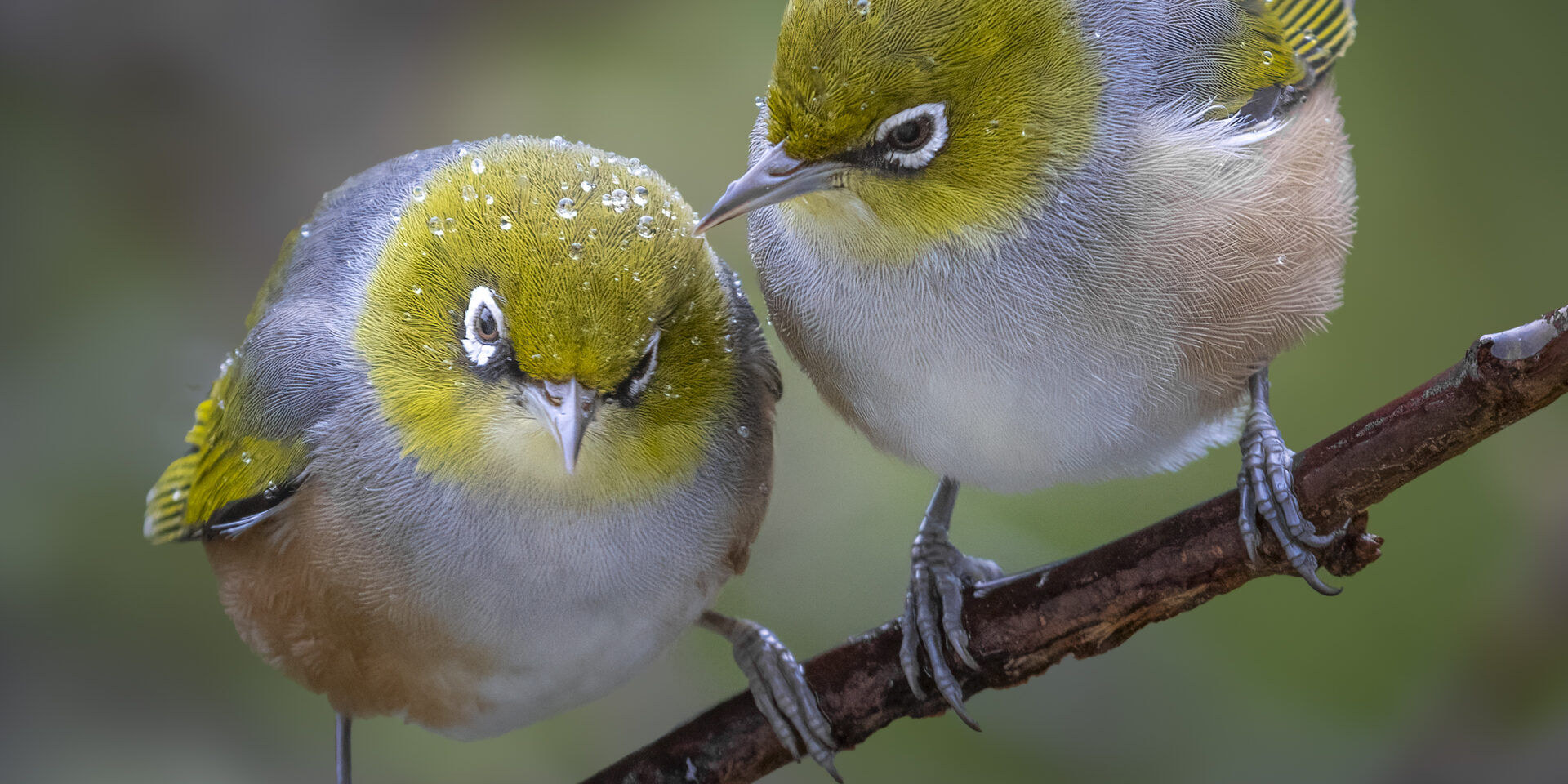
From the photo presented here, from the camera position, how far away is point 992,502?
6.67ft

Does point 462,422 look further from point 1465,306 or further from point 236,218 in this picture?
point 1465,306

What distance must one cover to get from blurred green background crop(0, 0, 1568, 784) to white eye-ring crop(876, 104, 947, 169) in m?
0.67

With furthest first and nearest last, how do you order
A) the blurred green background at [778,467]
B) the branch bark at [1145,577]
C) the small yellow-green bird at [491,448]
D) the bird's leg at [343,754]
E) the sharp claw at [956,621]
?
the blurred green background at [778,467] < the bird's leg at [343,754] < the sharp claw at [956,621] < the small yellow-green bird at [491,448] < the branch bark at [1145,577]

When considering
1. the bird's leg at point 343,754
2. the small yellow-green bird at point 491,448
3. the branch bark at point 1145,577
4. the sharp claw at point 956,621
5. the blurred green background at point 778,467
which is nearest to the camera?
the branch bark at point 1145,577

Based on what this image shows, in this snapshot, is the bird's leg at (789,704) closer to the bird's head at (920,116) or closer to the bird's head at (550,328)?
the bird's head at (550,328)

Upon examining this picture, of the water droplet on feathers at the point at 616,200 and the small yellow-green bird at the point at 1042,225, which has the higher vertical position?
the water droplet on feathers at the point at 616,200

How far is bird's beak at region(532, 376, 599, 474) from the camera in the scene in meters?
1.09

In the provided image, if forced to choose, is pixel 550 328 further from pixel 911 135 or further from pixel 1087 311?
pixel 1087 311

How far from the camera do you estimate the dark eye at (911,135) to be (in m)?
1.15

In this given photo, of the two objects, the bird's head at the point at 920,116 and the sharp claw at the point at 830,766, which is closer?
the bird's head at the point at 920,116

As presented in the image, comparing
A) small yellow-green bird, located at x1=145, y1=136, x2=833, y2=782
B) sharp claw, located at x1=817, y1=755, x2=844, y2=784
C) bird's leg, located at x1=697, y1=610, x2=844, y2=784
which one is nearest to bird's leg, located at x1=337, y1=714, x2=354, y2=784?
small yellow-green bird, located at x1=145, y1=136, x2=833, y2=782

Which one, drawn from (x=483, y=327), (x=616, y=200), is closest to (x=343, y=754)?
(x=483, y=327)

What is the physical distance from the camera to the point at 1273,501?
129 cm

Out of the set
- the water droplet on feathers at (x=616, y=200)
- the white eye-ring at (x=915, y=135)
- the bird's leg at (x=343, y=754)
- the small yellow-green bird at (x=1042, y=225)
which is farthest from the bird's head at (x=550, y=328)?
the bird's leg at (x=343, y=754)
